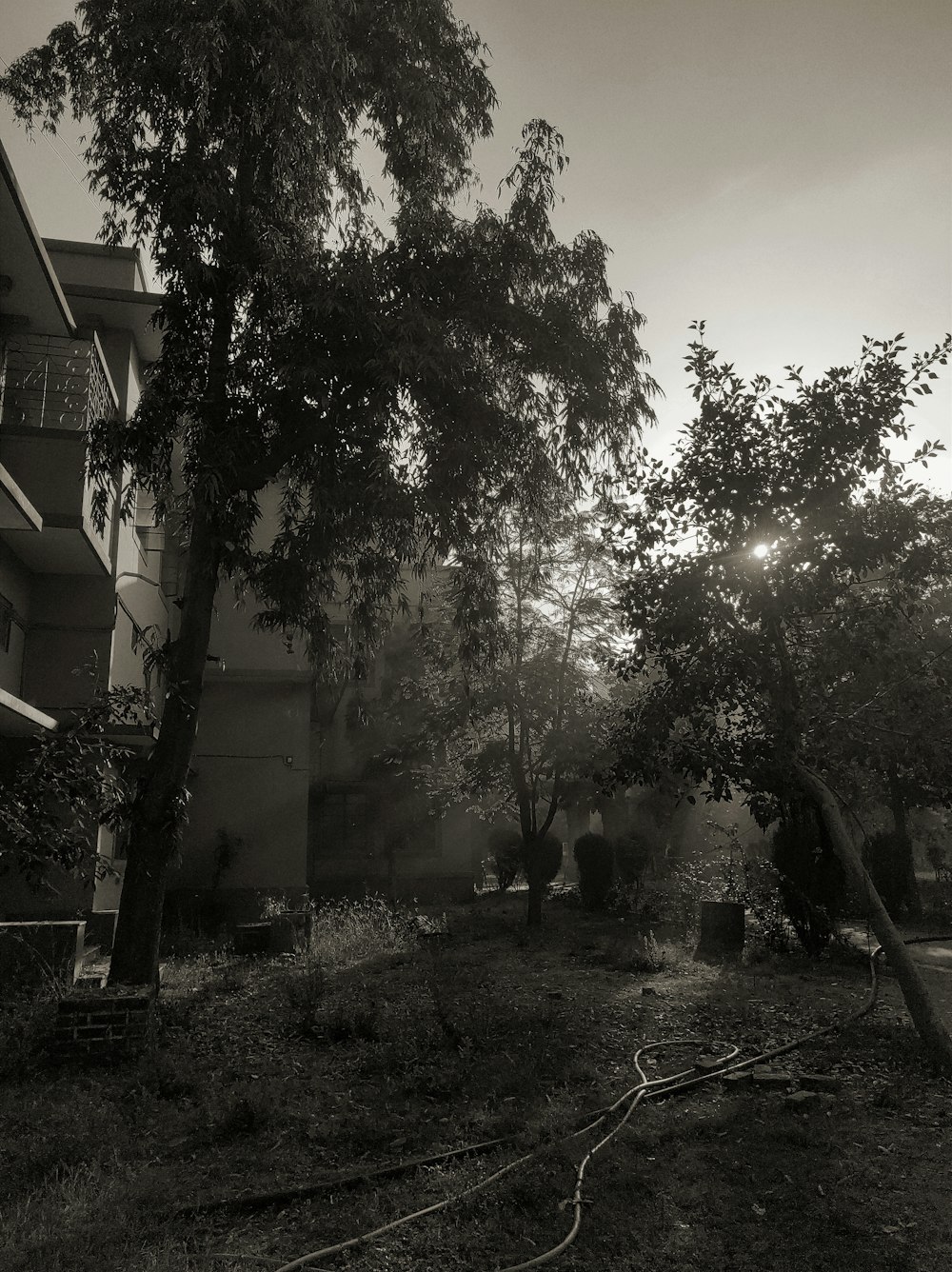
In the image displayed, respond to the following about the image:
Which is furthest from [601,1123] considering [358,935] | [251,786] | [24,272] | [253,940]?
[251,786]

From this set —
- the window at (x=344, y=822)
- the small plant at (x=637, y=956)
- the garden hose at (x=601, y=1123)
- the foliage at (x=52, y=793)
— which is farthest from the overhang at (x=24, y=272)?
the window at (x=344, y=822)

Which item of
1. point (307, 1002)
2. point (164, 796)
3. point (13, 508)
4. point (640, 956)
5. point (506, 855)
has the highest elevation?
point (13, 508)

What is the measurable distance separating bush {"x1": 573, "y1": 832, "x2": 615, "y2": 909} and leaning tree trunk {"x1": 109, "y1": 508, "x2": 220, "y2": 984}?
1445 centimetres

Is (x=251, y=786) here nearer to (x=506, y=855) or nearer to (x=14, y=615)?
(x=14, y=615)

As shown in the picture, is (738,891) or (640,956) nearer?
(640,956)

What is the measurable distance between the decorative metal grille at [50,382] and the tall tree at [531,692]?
6865mm

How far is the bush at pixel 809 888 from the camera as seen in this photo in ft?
45.3

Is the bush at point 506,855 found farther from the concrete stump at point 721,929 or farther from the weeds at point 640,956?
the concrete stump at point 721,929

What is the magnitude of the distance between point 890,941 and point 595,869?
607 inches

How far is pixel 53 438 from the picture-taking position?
11930 millimetres

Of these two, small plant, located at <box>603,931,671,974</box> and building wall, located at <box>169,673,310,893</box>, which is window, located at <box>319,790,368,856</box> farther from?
small plant, located at <box>603,931,671,974</box>

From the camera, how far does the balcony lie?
11742 mm

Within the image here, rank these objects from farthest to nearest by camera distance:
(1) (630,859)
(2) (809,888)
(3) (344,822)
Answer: (3) (344,822), (1) (630,859), (2) (809,888)

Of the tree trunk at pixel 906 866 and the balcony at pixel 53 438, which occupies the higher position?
the balcony at pixel 53 438
